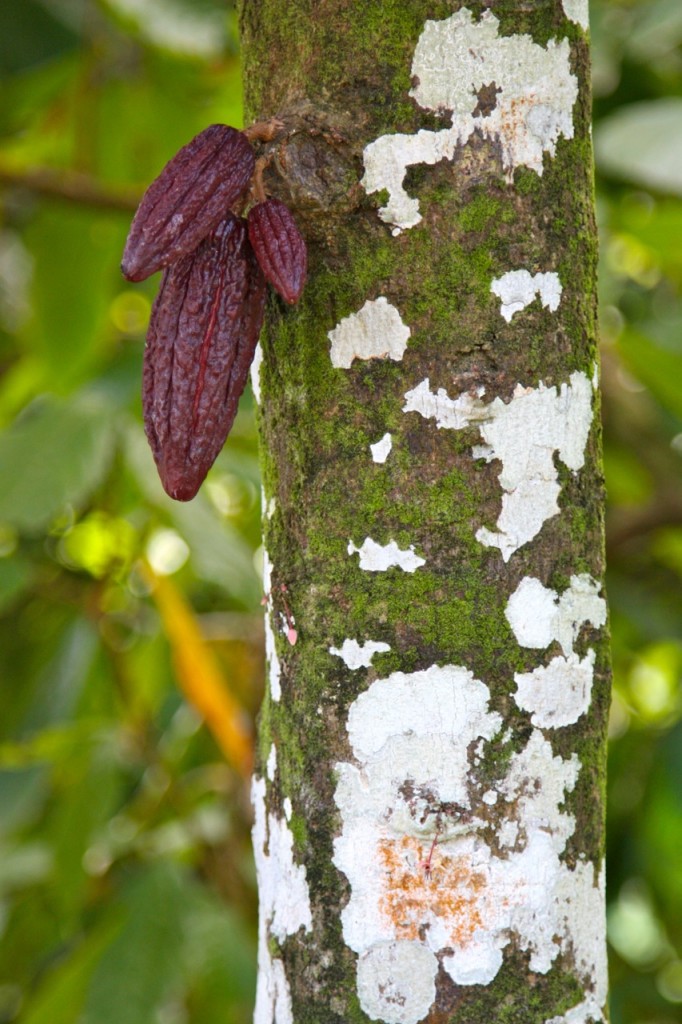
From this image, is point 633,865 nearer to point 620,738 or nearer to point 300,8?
point 620,738

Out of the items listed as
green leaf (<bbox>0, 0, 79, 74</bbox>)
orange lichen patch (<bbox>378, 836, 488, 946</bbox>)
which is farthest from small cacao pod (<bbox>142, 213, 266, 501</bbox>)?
green leaf (<bbox>0, 0, 79, 74</bbox>)

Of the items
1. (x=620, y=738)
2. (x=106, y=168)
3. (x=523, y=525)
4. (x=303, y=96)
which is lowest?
(x=523, y=525)

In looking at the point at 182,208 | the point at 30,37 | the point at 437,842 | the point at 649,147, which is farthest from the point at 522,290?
the point at 30,37

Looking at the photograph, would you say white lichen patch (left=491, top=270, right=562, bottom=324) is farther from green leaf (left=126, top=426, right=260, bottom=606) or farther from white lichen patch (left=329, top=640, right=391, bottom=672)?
green leaf (left=126, top=426, right=260, bottom=606)

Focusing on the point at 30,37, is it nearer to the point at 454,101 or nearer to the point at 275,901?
the point at 454,101

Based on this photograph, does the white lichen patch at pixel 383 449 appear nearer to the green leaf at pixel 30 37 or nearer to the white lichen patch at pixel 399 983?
the white lichen patch at pixel 399 983

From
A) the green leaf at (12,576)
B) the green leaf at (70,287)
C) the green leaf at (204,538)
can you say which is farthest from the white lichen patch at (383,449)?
the green leaf at (70,287)

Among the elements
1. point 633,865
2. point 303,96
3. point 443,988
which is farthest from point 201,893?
point 303,96
